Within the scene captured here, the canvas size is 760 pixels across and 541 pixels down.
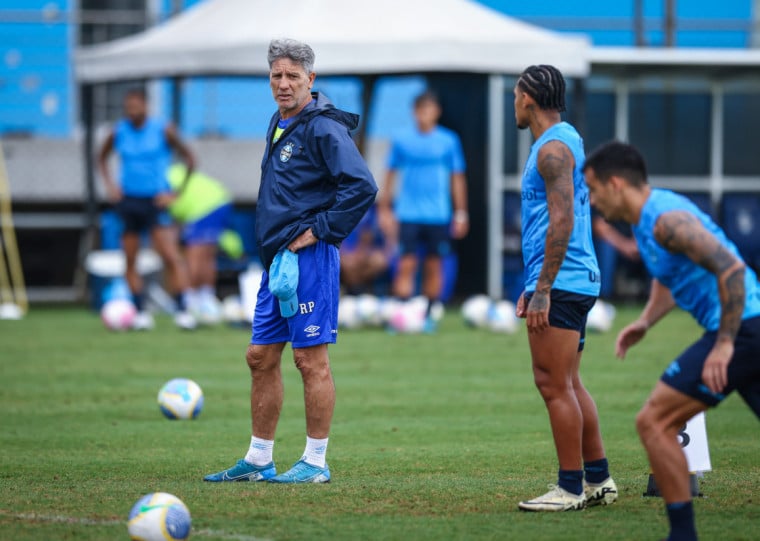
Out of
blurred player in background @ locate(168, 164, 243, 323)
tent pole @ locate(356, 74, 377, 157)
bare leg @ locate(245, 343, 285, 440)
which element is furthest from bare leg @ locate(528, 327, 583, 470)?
tent pole @ locate(356, 74, 377, 157)

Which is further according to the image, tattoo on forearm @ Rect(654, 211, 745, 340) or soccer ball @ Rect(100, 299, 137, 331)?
soccer ball @ Rect(100, 299, 137, 331)

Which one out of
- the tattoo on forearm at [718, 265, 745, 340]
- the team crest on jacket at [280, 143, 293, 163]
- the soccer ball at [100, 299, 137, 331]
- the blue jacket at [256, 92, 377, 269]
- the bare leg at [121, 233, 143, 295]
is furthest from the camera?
the soccer ball at [100, 299, 137, 331]

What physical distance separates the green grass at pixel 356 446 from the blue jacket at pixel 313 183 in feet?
4.33

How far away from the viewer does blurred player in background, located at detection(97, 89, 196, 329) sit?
15.7 m

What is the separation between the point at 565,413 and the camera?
6.04 metres

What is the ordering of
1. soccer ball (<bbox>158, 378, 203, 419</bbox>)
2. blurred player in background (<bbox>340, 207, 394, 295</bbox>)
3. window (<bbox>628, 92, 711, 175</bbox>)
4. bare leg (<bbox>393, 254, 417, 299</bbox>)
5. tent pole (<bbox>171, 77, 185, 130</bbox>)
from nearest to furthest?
soccer ball (<bbox>158, 378, 203, 419</bbox>), bare leg (<bbox>393, 254, 417, 299</bbox>), blurred player in background (<bbox>340, 207, 394, 295</bbox>), tent pole (<bbox>171, 77, 185, 130</bbox>), window (<bbox>628, 92, 711, 175</bbox>)

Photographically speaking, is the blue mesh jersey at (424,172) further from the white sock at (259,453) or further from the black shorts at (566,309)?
the black shorts at (566,309)

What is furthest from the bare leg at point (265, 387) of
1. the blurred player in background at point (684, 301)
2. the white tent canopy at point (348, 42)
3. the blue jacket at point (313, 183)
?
the white tent canopy at point (348, 42)

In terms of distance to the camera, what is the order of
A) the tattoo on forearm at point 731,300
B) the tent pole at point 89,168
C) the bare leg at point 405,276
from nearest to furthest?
the tattoo on forearm at point 731,300, the bare leg at point 405,276, the tent pole at point 89,168

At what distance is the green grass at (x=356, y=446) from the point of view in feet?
19.0

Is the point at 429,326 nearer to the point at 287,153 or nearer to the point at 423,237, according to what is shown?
the point at 423,237

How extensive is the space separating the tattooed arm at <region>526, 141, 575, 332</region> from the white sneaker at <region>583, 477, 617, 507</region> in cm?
84

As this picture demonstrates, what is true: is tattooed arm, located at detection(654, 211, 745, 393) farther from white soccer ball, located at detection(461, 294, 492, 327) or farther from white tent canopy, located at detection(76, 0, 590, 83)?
white tent canopy, located at detection(76, 0, 590, 83)

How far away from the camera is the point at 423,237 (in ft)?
52.2
